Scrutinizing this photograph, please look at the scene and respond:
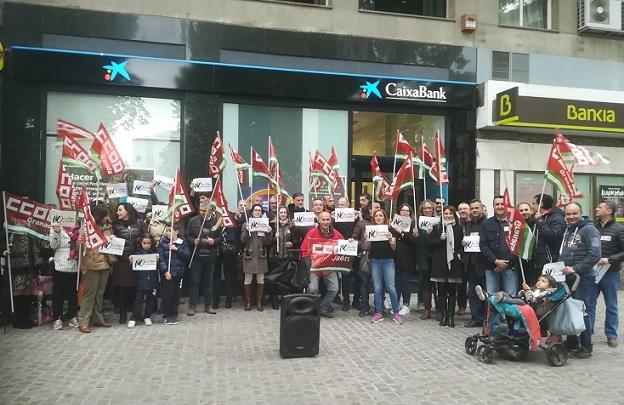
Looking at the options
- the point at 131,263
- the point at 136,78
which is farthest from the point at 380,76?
the point at 131,263

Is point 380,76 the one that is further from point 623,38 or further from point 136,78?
point 623,38

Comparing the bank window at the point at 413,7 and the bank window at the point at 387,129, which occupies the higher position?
the bank window at the point at 413,7

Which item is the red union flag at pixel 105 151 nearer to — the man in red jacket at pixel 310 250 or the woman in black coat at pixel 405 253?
the man in red jacket at pixel 310 250

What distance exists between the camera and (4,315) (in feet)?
27.0

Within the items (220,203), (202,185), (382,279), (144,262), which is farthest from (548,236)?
(144,262)

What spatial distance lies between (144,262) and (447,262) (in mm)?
4856

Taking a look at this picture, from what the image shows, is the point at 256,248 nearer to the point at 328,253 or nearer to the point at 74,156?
the point at 328,253

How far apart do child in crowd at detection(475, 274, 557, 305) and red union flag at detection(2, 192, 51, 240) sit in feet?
21.3

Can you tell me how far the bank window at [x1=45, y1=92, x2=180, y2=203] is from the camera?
11055 mm

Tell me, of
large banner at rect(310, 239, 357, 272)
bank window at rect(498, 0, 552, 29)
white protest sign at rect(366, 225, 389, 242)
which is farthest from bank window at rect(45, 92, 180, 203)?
bank window at rect(498, 0, 552, 29)

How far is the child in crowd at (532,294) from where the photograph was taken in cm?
673

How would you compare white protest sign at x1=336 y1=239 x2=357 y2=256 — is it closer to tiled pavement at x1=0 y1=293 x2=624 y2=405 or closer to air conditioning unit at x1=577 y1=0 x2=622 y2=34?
tiled pavement at x1=0 y1=293 x2=624 y2=405

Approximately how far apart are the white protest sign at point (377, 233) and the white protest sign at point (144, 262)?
3467mm

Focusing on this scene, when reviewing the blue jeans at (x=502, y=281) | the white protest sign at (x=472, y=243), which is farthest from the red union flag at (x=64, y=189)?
the blue jeans at (x=502, y=281)
